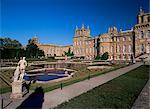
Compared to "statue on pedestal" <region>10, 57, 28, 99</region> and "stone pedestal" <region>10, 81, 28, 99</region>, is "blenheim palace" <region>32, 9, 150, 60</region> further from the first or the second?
"stone pedestal" <region>10, 81, 28, 99</region>

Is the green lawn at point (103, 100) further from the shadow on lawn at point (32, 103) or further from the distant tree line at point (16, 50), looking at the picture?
the distant tree line at point (16, 50)

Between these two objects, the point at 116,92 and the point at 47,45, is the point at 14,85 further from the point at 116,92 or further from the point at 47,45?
the point at 47,45

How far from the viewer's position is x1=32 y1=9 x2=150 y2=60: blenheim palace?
197ft

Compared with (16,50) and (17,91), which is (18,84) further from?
(16,50)

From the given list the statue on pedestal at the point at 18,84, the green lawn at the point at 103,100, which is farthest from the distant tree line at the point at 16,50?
the green lawn at the point at 103,100

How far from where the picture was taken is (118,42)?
7069 centimetres

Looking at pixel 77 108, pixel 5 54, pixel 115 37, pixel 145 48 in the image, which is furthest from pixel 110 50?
pixel 77 108

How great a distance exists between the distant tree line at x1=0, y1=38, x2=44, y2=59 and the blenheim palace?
2000 cm

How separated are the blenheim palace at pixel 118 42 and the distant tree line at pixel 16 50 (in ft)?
65.6

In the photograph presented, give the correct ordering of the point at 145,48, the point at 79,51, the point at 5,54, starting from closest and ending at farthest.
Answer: the point at 145,48 → the point at 5,54 → the point at 79,51

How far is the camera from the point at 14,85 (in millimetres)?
13711

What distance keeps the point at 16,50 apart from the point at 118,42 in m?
42.5

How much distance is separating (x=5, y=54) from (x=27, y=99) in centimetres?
6252

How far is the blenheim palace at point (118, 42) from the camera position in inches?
2368
